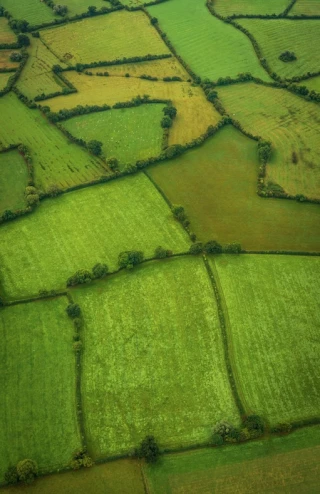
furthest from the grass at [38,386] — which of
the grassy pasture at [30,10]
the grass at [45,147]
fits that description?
the grassy pasture at [30,10]

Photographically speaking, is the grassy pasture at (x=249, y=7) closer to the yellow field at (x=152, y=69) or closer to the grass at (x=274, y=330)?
the yellow field at (x=152, y=69)

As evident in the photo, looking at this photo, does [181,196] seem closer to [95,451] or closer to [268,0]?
[95,451]

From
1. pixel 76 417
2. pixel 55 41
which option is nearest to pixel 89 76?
pixel 55 41

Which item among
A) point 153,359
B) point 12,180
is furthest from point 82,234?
point 153,359

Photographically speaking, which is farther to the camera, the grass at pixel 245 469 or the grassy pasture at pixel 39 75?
the grassy pasture at pixel 39 75

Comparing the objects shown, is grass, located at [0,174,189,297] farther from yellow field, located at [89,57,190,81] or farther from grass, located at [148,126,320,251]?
yellow field, located at [89,57,190,81]

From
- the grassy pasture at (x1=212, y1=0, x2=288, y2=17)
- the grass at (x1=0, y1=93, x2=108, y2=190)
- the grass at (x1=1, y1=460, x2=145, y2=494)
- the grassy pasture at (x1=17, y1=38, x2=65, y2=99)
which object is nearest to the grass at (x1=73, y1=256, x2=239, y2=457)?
the grass at (x1=1, y1=460, x2=145, y2=494)
